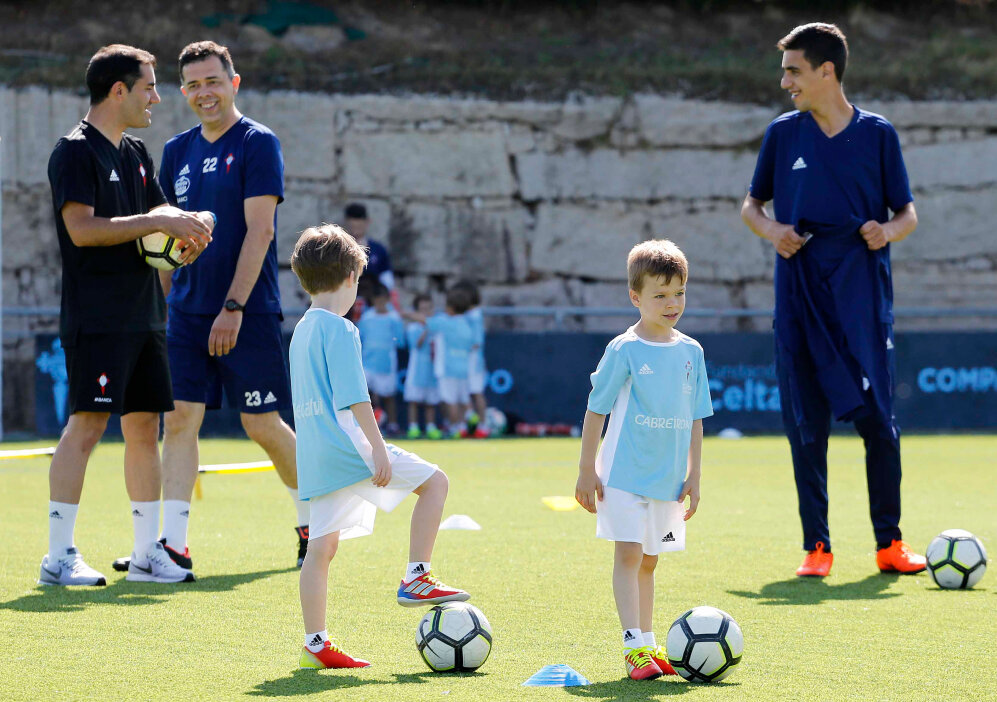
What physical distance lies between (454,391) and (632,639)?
1172 centimetres

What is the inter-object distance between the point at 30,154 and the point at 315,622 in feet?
51.6

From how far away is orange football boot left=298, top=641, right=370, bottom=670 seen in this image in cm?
436

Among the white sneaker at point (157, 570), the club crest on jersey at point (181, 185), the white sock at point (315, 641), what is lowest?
the white sneaker at point (157, 570)

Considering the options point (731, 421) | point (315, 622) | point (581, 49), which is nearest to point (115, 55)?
point (315, 622)

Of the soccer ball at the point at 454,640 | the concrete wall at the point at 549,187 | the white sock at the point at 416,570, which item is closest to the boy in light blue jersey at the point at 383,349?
the concrete wall at the point at 549,187

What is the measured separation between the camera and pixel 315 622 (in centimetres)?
439

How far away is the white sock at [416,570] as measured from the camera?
4.66 m

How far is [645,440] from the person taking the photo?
4.48 meters

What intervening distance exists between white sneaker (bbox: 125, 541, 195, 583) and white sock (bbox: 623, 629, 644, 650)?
7.98ft

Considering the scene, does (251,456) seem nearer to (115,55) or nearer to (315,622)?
(115,55)

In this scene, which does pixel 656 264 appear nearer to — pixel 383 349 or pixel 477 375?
pixel 477 375

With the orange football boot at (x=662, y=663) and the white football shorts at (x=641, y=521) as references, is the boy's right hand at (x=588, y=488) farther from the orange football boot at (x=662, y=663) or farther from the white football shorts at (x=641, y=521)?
the orange football boot at (x=662, y=663)

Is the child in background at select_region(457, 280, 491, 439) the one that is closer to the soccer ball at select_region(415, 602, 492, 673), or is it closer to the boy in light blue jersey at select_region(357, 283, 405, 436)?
the boy in light blue jersey at select_region(357, 283, 405, 436)

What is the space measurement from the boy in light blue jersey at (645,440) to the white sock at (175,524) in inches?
96.7
